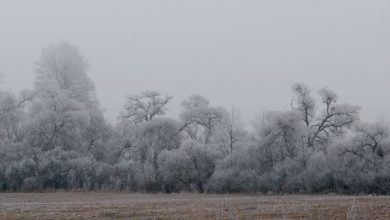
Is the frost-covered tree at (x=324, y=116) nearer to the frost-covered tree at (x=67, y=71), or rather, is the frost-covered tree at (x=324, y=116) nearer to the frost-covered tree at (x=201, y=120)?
the frost-covered tree at (x=201, y=120)

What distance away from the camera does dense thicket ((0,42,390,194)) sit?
47.8 meters

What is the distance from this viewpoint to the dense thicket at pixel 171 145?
47781 mm

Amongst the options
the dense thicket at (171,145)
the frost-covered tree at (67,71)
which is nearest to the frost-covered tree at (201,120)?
the dense thicket at (171,145)

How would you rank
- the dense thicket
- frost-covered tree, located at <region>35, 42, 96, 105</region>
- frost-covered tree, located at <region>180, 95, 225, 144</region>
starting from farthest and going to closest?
frost-covered tree, located at <region>35, 42, 96, 105</region>
frost-covered tree, located at <region>180, 95, 225, 144</region>
the dense thicket

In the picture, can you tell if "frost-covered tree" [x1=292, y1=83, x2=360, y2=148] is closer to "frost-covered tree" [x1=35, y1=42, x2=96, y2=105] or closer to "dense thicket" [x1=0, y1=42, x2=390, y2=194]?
"dense thicket" [x1=0, y1=42, x2=390, y2=194]

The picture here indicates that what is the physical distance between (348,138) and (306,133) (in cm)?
554

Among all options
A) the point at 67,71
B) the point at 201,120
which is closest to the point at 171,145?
the point at 201,120

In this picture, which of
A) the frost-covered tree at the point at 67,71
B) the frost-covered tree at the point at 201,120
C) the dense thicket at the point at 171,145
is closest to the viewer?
the dense thicket at the point at 171,145

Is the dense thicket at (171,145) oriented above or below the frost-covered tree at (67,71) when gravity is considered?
below

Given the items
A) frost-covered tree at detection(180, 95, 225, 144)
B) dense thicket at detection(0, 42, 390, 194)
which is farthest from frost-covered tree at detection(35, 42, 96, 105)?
frost-covered tree at detection(180, 95, 225, 144)

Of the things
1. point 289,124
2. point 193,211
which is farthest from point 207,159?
point 193,211

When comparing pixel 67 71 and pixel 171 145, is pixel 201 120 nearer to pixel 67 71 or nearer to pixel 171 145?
pixel 171 145

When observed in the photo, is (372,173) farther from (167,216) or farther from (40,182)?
(40,182)

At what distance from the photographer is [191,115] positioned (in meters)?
62.8
